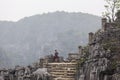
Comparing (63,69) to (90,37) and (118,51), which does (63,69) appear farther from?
(118,51)

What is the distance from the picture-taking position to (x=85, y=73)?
90.5ft

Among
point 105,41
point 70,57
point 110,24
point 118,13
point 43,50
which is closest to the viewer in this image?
point 105,41

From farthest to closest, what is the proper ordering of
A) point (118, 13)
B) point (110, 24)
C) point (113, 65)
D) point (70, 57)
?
point (70, 57), point (118, 13), point (110, 24), point (113, 65)

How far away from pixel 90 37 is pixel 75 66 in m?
2.27

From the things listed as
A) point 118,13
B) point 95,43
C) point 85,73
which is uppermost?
point 118,13

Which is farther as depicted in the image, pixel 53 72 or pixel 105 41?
pixel 53 72

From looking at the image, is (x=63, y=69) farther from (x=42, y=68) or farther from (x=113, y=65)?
(x=113, y=65)

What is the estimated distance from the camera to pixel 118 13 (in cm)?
3048

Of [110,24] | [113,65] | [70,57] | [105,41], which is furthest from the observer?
[70,57]

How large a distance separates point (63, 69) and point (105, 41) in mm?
4984

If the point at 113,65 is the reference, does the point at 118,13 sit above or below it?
above

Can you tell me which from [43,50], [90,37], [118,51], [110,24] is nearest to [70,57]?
[90,37]

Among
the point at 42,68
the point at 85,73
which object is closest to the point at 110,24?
the point at 85,73

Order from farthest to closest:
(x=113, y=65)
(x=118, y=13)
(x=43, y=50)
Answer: (x=43, y=50), (x=118, y=13), (x=113, y=65)
